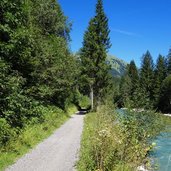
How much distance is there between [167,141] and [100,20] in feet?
97.4

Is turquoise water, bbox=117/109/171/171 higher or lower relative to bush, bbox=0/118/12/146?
lower

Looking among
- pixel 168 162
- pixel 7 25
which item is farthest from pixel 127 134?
pixel 7 25

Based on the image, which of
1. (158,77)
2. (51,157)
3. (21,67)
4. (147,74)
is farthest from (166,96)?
(51,157)

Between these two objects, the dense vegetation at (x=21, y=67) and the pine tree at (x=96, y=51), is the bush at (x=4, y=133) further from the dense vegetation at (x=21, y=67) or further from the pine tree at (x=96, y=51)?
the pine tree at (x=96, y=51)

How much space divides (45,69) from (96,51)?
22.4 metres

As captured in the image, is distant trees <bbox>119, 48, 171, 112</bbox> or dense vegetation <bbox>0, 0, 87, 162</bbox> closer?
dense vegetation <bbox>0, 0, 87, 162</bbox>

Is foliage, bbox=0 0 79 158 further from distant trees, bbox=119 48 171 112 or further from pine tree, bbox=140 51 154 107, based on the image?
pine tree, bbox=140 51 154 107

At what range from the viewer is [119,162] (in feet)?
37.2

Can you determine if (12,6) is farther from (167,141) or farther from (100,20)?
(100,20)

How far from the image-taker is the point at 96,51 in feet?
164

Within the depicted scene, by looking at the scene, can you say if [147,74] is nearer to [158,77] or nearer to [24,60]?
[158,77]

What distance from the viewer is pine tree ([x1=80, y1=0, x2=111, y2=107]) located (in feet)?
165

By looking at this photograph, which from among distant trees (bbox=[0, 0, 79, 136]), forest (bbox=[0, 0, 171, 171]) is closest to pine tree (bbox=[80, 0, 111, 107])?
forest (bbox=[0, 0, 171, 171])

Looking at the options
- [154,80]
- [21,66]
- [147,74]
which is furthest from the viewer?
[147,74]
